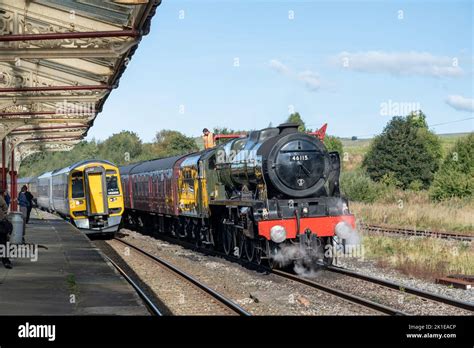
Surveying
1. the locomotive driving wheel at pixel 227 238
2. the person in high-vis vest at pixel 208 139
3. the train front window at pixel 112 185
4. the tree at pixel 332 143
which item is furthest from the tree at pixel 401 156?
the locomotive driving wheel at pixel 227 238

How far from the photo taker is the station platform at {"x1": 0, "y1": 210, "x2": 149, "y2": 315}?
39.1 ft

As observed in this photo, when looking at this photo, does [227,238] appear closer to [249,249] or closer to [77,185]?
[249,249]

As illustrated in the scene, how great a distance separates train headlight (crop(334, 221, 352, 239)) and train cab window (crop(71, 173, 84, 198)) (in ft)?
52.8

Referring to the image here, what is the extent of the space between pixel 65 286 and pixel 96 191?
1633 centimetres

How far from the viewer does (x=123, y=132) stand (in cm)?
10744

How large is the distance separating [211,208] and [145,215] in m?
15.4

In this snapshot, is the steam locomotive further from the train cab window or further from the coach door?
the train cab window

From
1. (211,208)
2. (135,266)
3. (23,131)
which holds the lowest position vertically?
(135,266)

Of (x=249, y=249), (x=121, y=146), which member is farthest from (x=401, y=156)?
(x=249, y=249)

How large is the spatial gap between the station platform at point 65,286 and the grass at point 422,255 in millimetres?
6567
